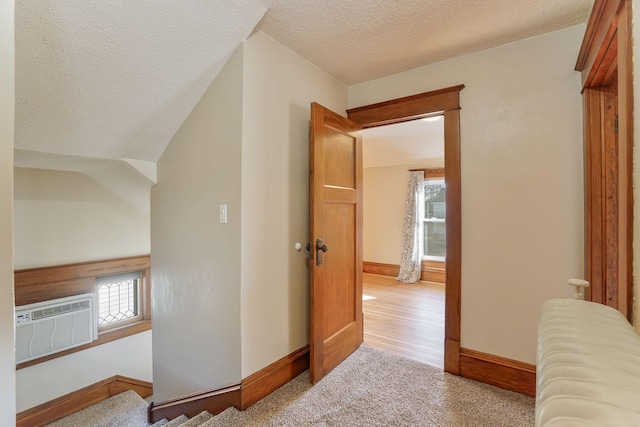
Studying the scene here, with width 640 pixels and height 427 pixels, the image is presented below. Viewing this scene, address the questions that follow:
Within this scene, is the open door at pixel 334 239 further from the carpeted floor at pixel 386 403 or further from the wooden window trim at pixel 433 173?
the wooden window trim at pixel 433 173

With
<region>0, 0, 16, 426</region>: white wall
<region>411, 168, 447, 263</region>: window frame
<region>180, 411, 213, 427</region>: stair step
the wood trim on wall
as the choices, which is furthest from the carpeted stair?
<region>411, 168, 447, 263</region>: window frame

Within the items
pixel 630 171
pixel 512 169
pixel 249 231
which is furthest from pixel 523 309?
pixel 249 231

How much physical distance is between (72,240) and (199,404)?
96.2 inches

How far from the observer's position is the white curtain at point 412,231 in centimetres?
543

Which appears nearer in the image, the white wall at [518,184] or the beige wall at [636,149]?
the beige wall at [636,149]

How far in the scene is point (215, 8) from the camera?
5.22ft

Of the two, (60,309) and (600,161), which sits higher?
(600,161)

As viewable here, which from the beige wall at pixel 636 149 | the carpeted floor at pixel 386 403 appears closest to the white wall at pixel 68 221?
the carpeted floor at pixel 386 403

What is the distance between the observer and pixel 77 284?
10.9 ft

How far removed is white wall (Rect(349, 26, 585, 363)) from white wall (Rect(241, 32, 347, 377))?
1140mm

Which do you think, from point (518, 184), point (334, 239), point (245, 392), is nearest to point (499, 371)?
point (518, 184)

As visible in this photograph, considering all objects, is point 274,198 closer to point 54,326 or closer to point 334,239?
point 334,239

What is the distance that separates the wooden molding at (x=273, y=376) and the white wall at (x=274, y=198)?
53 mm

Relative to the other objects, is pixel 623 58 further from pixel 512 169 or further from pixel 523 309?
pixel 523 309
